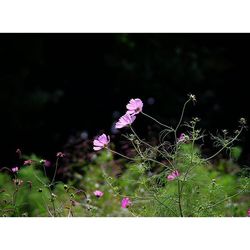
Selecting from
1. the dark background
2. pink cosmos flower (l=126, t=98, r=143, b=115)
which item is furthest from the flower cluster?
the dark background

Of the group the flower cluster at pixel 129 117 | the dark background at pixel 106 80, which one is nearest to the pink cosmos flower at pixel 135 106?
the flower cluster at pixel 129 117

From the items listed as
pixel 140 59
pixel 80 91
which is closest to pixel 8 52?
pixel 80 91

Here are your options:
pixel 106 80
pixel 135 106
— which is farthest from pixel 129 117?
pixel 106 80

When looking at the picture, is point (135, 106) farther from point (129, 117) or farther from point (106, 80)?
point (106, 80)

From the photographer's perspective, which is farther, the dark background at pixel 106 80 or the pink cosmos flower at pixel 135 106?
the dark background at pixel 106 80

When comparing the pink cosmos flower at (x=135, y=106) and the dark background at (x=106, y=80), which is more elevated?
the dark background at (x=106, y=80)

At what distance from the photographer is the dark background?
25.6ft

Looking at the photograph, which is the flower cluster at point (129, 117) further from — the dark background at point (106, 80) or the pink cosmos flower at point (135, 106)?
the dark background at point (106, 80)

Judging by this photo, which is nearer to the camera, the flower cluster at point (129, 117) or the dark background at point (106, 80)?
the flower cluster at point (129, 117)

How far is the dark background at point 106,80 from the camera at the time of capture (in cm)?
781

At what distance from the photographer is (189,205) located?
2.90 meters
